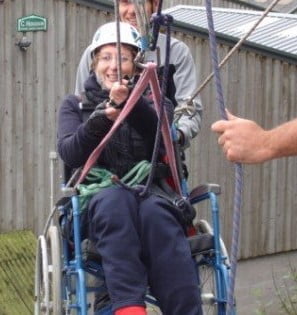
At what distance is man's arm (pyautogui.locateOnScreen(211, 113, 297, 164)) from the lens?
341 centimetres

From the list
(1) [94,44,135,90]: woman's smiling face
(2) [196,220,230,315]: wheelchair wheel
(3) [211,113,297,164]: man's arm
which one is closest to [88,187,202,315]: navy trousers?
(2) [196,220,230,315]: wheelchair wheel

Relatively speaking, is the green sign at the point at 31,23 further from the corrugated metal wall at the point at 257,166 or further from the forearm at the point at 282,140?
the forearm at the point at 282,140

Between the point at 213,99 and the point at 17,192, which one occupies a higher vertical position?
the point at 213,99

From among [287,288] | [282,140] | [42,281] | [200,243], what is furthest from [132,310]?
[287,288]

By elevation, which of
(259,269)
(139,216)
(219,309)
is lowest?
(259,269)

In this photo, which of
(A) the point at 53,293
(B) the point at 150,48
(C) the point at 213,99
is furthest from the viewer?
(C) the point at 213,99

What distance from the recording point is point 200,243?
15.4 ft

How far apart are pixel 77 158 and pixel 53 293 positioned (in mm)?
593

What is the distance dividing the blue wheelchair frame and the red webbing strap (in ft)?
0.55

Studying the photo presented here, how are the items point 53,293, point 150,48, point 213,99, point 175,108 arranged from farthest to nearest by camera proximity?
point 213,99 → point 175,108 → point 53,293 → point 150,48

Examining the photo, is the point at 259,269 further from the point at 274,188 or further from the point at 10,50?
the point at 10,50

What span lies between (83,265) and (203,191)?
71 centimetres

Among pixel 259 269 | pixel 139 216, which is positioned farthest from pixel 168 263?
pixel 259 269

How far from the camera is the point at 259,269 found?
982cm
